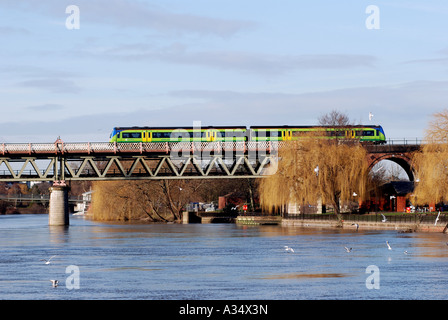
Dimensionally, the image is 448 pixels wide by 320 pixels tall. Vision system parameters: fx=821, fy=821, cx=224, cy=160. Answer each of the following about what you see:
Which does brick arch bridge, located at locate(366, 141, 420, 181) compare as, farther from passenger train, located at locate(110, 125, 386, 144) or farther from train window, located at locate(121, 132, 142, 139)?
train window, located at locate(121, 132, 142, 139)

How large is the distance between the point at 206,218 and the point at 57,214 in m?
25.7

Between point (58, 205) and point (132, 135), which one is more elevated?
point (132, 135)

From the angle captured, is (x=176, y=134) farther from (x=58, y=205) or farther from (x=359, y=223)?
(x=359, y=223)

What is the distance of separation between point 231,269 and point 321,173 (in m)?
42.0

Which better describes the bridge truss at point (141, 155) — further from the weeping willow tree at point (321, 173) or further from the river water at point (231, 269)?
the river water at point (231, 269)

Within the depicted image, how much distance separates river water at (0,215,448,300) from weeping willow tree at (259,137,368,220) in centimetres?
1756

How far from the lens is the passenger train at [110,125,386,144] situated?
322 ft

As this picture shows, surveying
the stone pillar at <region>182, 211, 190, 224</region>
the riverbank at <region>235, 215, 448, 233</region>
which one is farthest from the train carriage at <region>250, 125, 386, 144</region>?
the stone pillar at <region>182, 211, 190, 224</region>

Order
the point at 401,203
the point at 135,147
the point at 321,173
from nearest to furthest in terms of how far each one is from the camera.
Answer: the point at 321,173, the point at 135,147, the point at 401,203

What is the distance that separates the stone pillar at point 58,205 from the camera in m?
94.1

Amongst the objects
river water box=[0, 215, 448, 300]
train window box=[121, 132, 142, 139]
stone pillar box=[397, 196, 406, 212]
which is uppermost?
train window box=[121, 132, 142, 139]

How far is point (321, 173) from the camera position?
83500 millimetres

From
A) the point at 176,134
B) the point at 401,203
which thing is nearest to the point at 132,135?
the point at 176,134

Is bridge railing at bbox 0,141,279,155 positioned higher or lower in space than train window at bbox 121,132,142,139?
lower
